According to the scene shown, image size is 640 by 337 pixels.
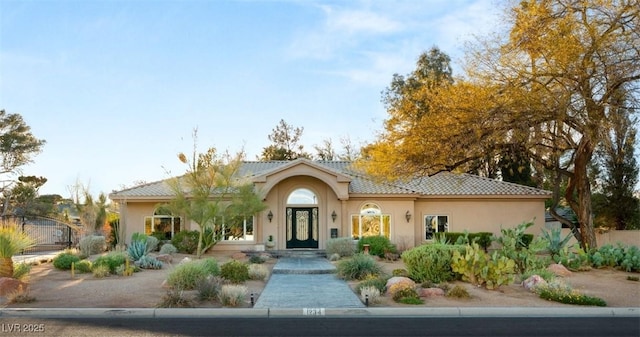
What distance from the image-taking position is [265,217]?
2959 cm

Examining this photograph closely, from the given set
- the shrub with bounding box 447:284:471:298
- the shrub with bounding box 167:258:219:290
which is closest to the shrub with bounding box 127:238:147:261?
the shrub with bounding box 167:258:219:290

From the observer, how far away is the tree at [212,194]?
24.6 metres

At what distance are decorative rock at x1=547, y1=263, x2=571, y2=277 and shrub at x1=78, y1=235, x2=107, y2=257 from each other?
18.1 m

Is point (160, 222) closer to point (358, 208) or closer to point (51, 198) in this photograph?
point (358, 208)

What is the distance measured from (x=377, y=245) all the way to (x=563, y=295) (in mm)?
12887

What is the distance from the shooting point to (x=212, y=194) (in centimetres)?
2633

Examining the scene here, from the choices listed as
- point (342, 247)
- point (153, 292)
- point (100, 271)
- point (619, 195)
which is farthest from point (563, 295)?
point (619, 195)

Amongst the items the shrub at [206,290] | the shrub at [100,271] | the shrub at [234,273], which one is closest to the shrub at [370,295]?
the shrub at [206,290]

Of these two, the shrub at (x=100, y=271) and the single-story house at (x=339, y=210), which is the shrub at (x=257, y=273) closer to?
the shrub at (x=100, y=271)

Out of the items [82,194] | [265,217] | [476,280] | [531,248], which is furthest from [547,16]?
[82,194]

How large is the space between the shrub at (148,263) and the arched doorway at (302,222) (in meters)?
9.85

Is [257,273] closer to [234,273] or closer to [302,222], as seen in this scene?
[234,273]

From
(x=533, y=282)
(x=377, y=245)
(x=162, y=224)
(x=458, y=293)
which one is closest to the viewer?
(x=458, y=293)

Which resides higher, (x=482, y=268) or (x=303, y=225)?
(x=303, y=225)
